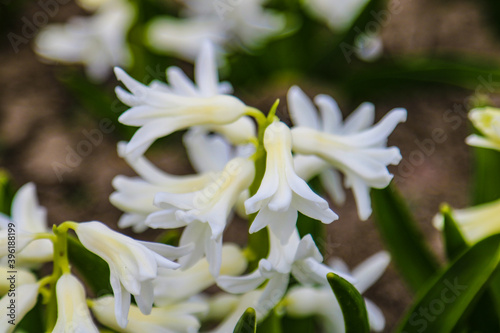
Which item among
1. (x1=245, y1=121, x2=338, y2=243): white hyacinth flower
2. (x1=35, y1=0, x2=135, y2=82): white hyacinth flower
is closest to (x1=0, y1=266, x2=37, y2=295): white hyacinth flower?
(x1=245, y1=121, x2=338, y2=243): white hyacinth flower

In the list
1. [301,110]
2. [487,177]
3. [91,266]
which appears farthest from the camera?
[487,177]

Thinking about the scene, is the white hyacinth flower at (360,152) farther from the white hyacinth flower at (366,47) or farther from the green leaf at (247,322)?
the white hyacinth flower at (366,47)

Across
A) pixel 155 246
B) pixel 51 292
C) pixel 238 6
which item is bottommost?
pixel 238 6

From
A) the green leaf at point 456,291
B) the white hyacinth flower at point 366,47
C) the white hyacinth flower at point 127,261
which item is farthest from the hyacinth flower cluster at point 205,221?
the white hyacinth flower at point 366,47

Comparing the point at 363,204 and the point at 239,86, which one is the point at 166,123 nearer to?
the point at 363,204

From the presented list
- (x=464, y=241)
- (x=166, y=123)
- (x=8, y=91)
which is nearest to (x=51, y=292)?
(x=166, y=123)

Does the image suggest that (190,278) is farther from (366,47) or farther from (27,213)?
(366,47)

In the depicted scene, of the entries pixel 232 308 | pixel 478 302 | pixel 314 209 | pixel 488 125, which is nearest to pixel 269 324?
pixel 232 308

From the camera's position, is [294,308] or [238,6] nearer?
[294,308]
